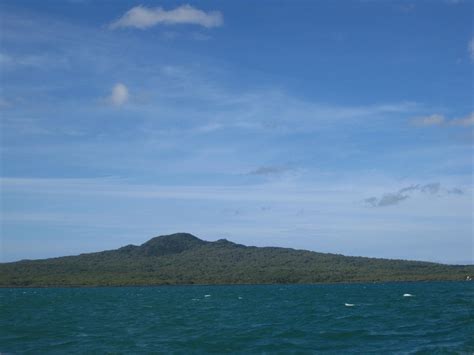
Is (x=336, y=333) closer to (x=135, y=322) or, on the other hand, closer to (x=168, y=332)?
(x=168, y=332)

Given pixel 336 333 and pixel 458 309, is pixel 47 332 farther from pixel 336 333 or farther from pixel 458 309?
pixel 458 309

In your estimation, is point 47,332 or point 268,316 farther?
point 268,316

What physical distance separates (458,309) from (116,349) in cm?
4687

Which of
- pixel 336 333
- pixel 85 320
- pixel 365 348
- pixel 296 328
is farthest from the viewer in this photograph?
pixel 85 320

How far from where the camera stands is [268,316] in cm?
7444

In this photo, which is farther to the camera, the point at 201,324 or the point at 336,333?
the point at 201,324

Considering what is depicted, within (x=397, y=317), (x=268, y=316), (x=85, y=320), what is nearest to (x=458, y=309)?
(x=397, y=317)

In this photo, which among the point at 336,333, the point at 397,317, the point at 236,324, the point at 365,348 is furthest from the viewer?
the point at 397,317

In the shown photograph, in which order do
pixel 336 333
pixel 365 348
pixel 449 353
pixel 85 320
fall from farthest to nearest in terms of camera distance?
pixel 85 320
pixel 336 333
pixel 365 348
pixel 449 353

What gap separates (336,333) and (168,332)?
48.4ft

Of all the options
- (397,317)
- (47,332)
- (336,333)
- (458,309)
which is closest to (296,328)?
(336,333)

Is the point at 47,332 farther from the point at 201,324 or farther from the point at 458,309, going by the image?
the point at 458,309

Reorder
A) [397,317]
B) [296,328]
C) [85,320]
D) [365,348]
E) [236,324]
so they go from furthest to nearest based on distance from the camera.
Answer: [85,320] < [397,317] < [236,324] < [296,328] < [365,348]

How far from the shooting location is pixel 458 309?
76.6 m
